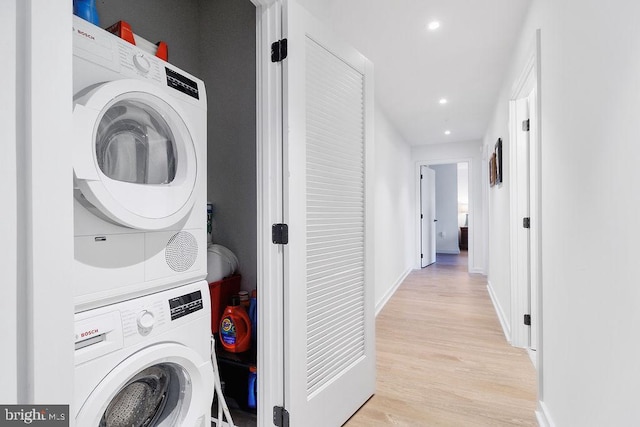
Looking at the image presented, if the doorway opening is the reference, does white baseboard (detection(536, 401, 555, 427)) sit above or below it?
below

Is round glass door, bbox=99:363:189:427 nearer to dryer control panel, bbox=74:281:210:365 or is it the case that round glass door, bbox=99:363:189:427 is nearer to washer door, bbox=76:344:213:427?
washer door, bbox=76:344:213:427

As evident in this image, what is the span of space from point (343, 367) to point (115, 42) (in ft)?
5.68

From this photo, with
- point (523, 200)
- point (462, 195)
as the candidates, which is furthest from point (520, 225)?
point (462, 195)

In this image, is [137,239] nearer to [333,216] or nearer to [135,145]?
[135,145]

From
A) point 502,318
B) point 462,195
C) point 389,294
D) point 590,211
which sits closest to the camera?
point 590,211

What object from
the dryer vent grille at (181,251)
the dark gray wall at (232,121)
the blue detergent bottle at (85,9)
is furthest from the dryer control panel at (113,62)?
the dark gray wall at (232,121)

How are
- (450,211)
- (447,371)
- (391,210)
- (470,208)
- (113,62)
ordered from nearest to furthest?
(113,62) → (447,371) → (391,210) → (470,208) → (450,211)

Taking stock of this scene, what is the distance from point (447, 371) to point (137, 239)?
2171 millimetres

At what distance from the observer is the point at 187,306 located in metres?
1.16

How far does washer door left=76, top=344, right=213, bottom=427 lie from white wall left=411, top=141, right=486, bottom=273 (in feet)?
17.6

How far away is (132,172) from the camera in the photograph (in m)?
1.09

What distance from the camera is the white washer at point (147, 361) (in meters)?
0.85

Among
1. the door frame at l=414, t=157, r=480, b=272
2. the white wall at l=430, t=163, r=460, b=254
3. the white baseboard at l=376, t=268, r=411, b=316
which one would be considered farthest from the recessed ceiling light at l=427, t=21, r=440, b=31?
the white wall at l=430, t=163, r=460, b=254

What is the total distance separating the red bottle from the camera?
175 centimetres
